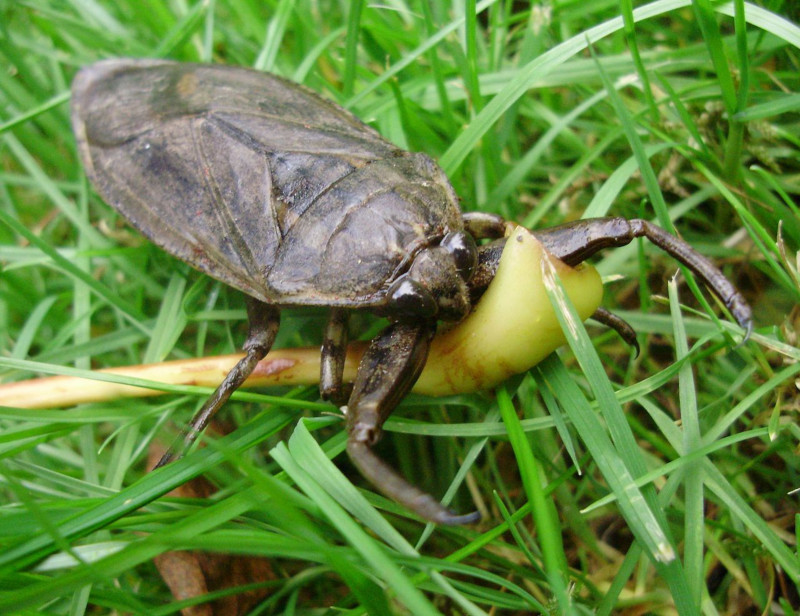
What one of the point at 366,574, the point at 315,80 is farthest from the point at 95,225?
the point at 366,574

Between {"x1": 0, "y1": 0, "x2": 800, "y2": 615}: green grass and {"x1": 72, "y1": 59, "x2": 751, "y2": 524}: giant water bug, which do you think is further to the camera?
{"x1": 72, "y1": 59, "x2": 751, "y2": 524}: giant water bug

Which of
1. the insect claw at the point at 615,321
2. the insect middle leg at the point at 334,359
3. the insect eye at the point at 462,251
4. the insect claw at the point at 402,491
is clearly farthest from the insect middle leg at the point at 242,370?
the insect claw at the point at 615,321

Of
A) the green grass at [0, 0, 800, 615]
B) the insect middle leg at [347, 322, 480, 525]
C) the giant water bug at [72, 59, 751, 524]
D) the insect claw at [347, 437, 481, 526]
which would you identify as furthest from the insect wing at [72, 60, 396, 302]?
the insect claw at [347, 437, 481, 526]

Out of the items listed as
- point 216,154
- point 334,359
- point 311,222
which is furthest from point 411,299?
point 216,154

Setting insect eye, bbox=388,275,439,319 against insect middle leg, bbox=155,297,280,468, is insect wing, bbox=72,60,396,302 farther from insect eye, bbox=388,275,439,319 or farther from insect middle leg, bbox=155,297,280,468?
insect eye, bbox=388,275,439,319

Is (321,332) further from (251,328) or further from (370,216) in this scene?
(370,216)

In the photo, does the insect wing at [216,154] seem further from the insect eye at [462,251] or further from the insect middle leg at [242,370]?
the insect eye at [462,251]

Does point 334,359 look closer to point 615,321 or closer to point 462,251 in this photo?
point 462,251
